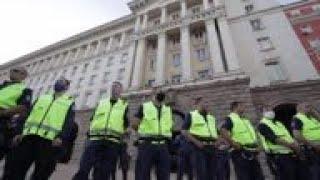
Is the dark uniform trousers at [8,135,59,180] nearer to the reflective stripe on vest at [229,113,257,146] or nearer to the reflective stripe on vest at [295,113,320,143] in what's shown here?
the reflective stripe on vest at [229,113,257,146]

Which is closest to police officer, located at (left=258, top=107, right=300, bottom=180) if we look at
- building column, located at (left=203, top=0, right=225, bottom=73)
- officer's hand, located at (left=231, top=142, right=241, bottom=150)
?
officer's hand, located at (left=231, top=142, right=241, bottom=150)

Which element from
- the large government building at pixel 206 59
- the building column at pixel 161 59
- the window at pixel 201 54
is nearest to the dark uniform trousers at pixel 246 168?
the large government building at pixel 206 59

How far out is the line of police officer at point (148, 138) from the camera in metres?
4.26

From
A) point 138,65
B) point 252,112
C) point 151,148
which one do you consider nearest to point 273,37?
point 252,112

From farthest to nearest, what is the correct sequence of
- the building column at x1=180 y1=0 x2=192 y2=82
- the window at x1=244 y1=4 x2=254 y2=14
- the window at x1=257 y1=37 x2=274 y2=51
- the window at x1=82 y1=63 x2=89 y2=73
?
the window at x1=82 y1=63 x2=89 y2=73 < the window at x1=244 y1=4 x2=254 y2=14 < the building column at x1=180 y1=0 x2=192 y2=82 < the window at x1=257 y1=37 x2=274 y2=51

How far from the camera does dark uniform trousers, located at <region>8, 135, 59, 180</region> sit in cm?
402

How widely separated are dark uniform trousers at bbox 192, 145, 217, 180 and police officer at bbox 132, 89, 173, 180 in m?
0.69

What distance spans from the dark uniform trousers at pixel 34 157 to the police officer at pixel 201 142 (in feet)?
8.17

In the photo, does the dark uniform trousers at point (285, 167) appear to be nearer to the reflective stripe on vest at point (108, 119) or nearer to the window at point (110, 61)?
the reflective stripe on vest at point (108, 119)

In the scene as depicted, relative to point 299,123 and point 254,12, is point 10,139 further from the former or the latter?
point 254,12

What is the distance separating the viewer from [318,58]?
2011 centimetres

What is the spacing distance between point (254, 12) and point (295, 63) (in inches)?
303

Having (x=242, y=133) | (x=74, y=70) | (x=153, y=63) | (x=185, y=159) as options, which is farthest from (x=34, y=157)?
(x=74, y=70)

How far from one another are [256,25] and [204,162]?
22.4m
